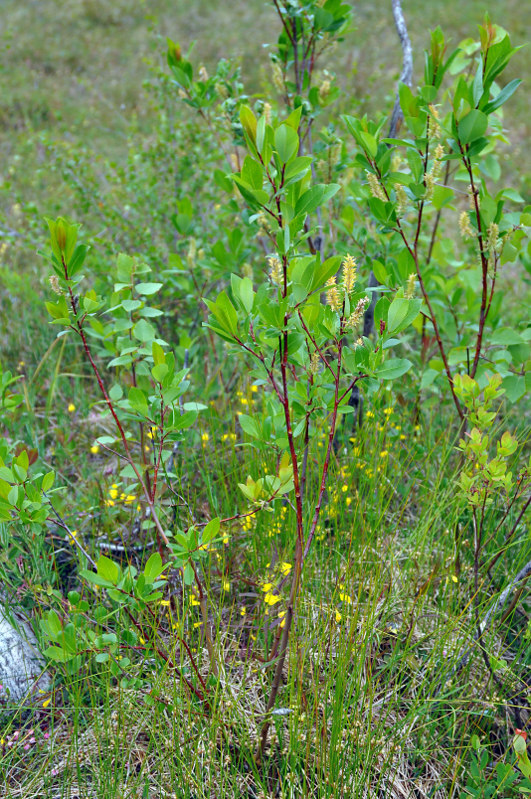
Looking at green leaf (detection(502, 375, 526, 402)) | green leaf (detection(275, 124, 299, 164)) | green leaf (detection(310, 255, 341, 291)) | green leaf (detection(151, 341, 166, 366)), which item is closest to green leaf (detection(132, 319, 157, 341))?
green leaf (detection(151, 341, 166, 366))

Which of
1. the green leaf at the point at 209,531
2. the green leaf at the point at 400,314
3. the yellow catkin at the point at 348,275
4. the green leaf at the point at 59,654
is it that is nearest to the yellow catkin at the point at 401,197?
the green leaf at the point at 400,314

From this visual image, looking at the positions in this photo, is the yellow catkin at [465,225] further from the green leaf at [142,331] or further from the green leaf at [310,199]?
the green leaf at [142,331]

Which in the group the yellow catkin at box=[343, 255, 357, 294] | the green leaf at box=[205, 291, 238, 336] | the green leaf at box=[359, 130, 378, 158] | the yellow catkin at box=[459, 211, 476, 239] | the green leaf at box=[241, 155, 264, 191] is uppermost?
the green leaf at box=[359, 130, 378, 158]

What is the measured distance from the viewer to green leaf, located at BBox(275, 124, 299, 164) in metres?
1.25

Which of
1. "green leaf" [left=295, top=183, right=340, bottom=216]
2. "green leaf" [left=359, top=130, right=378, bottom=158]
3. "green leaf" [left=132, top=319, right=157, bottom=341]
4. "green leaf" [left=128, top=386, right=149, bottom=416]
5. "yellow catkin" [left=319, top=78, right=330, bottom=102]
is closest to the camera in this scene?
"green leaf" [left=295, top=183, right=340, bottom=216]

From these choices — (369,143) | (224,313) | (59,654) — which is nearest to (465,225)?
(369,143)

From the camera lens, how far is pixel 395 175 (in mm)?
1867

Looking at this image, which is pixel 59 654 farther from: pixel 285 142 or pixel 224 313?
pixel 285 142

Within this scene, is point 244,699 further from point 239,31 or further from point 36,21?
point 36,21

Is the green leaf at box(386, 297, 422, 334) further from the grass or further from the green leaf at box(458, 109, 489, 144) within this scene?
the green leaf at box(458, 109, 489, 144)

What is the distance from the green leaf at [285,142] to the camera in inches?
49.2

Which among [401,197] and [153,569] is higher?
[401,197]

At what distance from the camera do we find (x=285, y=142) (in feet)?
4.14

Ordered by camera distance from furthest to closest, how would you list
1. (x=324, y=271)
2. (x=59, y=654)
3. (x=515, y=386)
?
(x=515, y=386), (x=59, y=654), (x=324, y=271)
